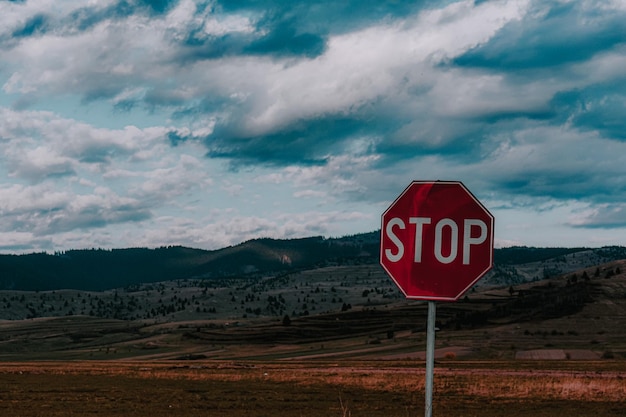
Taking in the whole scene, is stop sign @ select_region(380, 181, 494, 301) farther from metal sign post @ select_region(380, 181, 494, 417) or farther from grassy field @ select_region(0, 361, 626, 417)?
grassy field @ select_region(0, 361, 626, 417)

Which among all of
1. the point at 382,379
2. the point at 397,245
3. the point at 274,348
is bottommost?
the point at 274,348

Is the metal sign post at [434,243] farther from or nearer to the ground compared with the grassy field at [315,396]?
farther from the ground

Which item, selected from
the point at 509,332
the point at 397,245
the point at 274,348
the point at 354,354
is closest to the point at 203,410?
the point at 397,245

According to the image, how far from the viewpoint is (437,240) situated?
34.3 ft

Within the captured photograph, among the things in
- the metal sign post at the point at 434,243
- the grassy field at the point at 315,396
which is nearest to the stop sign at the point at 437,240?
the metal sign post at the point at 434,243

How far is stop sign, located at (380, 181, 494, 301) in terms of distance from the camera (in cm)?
1030

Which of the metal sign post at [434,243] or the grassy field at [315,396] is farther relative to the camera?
the grassy field at [315,396]

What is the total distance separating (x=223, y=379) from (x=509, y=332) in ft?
394

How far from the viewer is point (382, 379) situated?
6238 centimetres

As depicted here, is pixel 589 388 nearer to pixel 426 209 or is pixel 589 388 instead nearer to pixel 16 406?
pixel 16 406

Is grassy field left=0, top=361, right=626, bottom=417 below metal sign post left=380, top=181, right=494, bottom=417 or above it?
below

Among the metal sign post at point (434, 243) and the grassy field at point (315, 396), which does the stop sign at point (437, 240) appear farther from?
Result: the grassy field at point (315, 396)

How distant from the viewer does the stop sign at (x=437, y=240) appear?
10297 mm

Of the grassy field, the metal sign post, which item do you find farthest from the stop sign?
the grassy field
